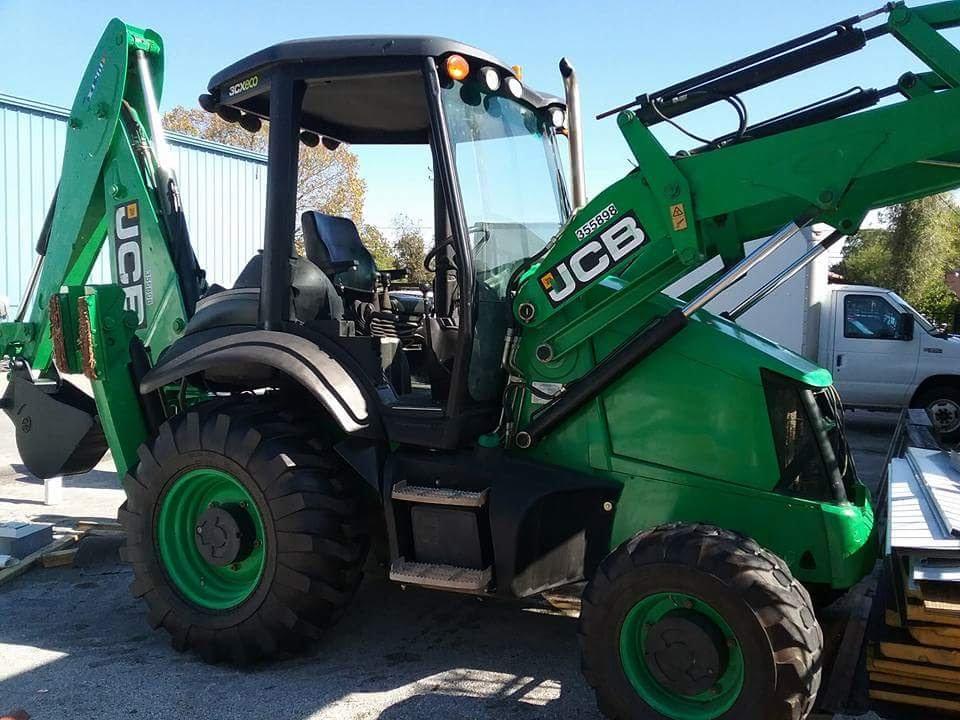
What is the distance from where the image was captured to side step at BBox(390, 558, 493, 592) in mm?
3553

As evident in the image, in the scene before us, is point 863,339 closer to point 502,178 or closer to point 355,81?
point 502,178

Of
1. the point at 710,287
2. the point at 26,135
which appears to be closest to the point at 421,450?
the point at 710,287

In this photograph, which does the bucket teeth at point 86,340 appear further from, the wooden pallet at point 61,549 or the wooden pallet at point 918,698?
the wooden pallet at point 918,698

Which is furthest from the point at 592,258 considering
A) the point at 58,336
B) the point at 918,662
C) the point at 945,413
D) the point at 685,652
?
the point at 945,413

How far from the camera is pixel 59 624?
4.43 metres

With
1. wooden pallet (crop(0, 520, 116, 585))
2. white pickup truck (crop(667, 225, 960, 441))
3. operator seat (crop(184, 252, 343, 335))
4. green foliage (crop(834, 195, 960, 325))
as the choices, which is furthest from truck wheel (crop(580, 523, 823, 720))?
green foliage (crop(834, 195, 960, 325))

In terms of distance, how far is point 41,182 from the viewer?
1452 cm

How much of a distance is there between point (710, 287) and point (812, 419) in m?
0.70

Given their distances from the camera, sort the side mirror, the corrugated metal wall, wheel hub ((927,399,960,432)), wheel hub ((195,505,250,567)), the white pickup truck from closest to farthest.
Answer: wheel hub ((195,505,250,567)) < wheel hub ((927,399,960,432)) < the white pickup truck < the side mirror < the corrugated metal wall

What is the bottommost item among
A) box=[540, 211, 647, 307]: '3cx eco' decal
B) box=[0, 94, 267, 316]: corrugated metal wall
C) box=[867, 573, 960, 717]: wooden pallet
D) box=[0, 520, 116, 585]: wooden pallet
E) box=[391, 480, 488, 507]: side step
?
box=[0, 520, 116, 585]: wooden pallet

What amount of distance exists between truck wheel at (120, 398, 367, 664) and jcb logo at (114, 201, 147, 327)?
1.35 meters

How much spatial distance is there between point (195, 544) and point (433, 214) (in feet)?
6.68

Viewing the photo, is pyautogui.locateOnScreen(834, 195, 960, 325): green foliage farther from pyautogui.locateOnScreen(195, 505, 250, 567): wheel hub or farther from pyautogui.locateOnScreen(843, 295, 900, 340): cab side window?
pyautogui.locateOnScreen(195, 505, 250, 567): wheel hub

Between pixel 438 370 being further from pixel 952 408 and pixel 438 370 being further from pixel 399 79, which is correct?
pixel 952 408
